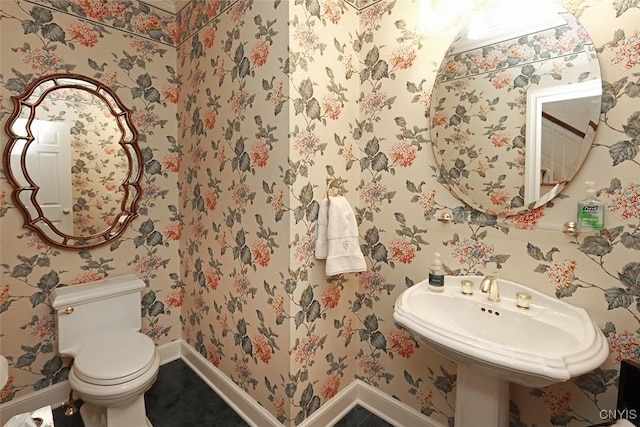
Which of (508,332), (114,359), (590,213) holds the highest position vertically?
(590,213)

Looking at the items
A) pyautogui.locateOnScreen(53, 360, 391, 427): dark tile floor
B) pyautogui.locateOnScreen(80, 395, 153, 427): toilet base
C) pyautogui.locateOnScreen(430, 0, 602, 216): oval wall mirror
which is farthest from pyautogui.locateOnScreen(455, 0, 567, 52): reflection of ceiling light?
pyautogui.locateOnScreen(80, 395, 153, 427): toilet base

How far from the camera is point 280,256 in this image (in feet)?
4.64

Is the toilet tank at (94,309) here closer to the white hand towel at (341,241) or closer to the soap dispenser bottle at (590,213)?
the white hand towel at (341,241)

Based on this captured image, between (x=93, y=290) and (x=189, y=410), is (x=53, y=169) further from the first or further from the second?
(x=189, y=410)

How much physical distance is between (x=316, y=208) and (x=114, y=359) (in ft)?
4.08

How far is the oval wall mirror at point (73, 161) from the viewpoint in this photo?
1.61 metres

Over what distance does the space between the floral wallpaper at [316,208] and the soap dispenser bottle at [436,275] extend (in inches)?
2.2

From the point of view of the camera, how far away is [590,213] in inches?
40.5

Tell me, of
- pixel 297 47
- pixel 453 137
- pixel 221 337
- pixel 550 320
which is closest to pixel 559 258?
pixel 550 320

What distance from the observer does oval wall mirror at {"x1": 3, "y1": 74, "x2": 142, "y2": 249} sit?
63.4 inches

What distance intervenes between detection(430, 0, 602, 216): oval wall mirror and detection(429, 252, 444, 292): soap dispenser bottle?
30 centimetres

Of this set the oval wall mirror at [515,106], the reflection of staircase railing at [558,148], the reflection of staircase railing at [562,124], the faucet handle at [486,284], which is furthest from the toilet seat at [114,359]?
the reflection of staircase railing at [562,124]

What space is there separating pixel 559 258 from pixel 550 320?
23 cm

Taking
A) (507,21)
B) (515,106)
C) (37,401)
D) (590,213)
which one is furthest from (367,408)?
(507,21)
